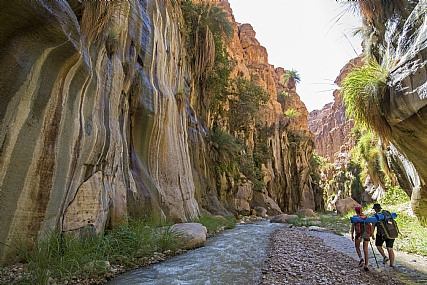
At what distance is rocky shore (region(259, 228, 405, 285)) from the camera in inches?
165

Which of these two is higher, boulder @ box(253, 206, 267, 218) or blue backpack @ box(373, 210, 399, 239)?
blue backpack @ box(373, 210, 399, 239)

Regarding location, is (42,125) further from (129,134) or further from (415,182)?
(415,182)

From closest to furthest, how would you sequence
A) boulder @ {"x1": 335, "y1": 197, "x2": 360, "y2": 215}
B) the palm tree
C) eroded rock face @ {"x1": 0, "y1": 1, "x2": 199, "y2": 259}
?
eroded rock face @ {"x1": 0, "y1": 1, "x2": 199, "y2": 259} < boulder @ {"x1": 335, "y1": 197, "x2": 360, "y2": 215} < the palm tree

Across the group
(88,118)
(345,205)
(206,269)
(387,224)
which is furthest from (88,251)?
(345,205)

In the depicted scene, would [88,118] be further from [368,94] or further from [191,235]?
[368,94]

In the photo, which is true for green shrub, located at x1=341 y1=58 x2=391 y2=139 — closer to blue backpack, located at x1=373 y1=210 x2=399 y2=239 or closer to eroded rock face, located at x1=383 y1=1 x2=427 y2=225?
eroded rock face, located at x1=383 y1=1 x2=427 y2=225

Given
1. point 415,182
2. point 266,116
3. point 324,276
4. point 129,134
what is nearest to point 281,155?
point 266,116

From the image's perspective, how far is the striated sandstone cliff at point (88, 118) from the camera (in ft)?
13.0

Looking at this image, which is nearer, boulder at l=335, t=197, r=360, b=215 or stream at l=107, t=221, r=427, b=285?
stream at l=107, t=221, r=427, b=285

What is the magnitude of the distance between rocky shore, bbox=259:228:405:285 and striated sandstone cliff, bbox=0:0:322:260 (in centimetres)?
378

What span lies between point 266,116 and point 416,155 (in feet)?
92.3

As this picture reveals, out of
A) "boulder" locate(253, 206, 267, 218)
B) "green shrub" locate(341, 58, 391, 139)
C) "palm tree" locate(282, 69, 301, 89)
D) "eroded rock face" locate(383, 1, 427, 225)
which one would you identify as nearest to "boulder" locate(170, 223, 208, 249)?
"green shrub" locate(341, 58, 391, 139)

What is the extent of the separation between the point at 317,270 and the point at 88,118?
5.78 meters

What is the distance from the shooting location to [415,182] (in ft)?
27.3
